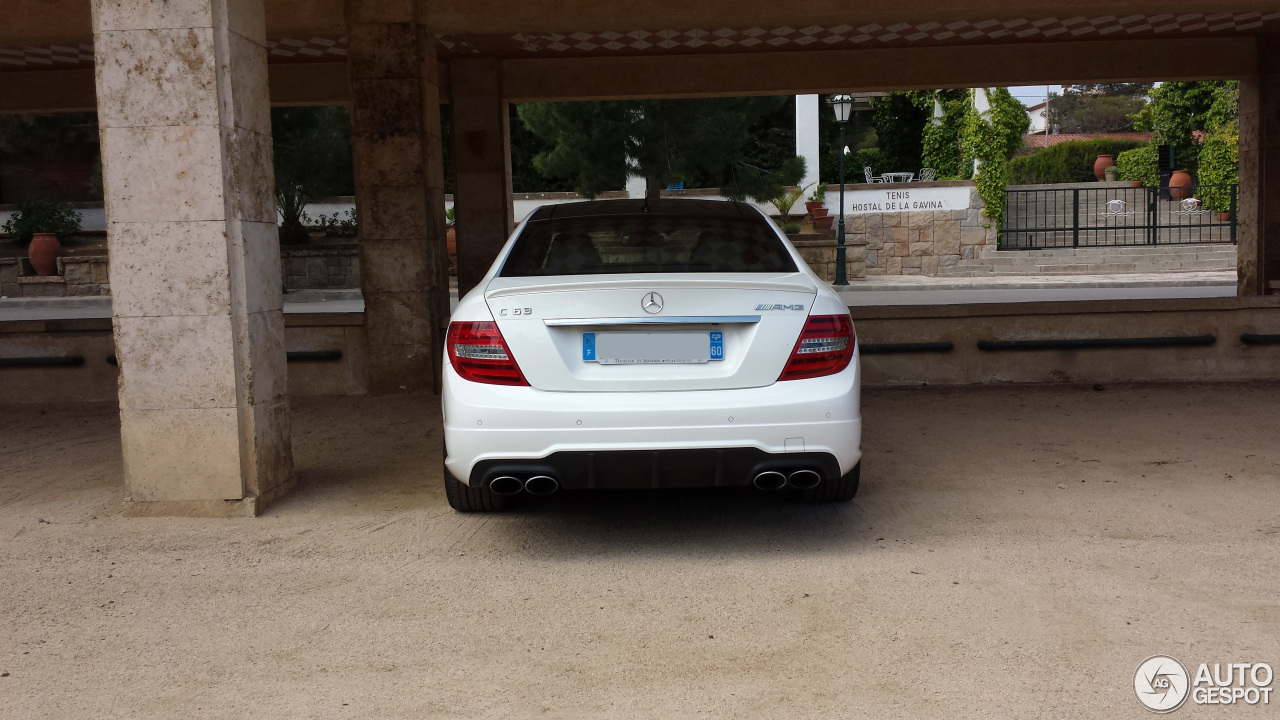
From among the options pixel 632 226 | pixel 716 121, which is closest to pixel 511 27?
pixel 632 226

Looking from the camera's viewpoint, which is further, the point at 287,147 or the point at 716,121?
the point at 287,147

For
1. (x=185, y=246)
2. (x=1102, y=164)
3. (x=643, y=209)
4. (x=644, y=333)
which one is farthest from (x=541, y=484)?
(x=1102, y=164)

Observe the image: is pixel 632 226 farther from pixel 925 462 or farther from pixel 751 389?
pixel 925 462

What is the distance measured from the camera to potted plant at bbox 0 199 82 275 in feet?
89.7

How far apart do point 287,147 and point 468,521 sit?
925 inches

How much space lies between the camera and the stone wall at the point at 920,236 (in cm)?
2838

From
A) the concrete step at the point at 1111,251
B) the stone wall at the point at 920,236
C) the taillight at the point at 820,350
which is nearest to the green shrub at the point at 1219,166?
the concrete step at the point at 1111,251

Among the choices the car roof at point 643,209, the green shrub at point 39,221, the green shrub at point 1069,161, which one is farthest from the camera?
the green shrub at point 1069,161

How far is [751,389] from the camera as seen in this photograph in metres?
4.11

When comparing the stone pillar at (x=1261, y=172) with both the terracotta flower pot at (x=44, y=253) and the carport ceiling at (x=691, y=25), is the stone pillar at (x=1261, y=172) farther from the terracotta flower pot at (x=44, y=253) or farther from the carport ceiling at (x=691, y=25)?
the terracotta flower pot at (x=44, y=253)

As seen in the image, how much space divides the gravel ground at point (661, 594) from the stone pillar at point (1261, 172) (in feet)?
23.2

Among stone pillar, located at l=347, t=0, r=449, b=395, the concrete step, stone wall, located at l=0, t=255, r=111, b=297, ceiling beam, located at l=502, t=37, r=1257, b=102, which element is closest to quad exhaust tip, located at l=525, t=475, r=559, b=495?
stone pillar, located at l=347, t=0, r=449, b=395

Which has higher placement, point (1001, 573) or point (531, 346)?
point (531, 346)

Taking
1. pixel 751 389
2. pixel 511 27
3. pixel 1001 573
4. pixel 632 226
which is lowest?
pixel 1001 573
